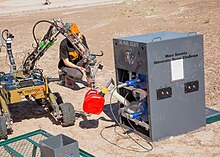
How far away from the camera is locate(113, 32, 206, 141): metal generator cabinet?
5.61m

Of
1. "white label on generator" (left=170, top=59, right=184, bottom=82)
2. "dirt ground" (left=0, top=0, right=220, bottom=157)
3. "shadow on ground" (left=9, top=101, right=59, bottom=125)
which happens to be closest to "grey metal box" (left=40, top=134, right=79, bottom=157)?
"dirt ground" (left=0, top=0, right=220, bottom=157)

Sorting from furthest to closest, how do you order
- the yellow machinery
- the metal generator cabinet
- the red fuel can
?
1. the yellow machinery
2. the red fuel can
3. the metal generator cabinet

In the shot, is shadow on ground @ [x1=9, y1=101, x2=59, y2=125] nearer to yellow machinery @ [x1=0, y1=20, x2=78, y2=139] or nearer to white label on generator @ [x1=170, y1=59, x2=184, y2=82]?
yellow machinery @ [x1=0, y1=20, x2=78, y2=139]

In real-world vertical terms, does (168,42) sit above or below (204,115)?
above

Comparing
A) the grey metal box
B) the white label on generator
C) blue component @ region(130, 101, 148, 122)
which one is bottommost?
blue component @ region(130, 101, 148, 122)

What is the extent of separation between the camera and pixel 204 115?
6.12 metres

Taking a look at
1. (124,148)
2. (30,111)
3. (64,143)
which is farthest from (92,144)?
(30,111)

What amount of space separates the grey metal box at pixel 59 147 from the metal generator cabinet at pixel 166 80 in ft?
4.88

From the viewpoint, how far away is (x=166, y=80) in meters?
5.71

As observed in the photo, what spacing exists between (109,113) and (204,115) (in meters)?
1.80

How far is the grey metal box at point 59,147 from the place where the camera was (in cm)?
427

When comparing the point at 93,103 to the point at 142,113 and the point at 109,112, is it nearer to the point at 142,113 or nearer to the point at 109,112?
the point at 142,113

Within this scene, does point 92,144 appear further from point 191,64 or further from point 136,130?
point 191,64

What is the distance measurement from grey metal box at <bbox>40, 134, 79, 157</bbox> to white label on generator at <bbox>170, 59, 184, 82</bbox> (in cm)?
180
